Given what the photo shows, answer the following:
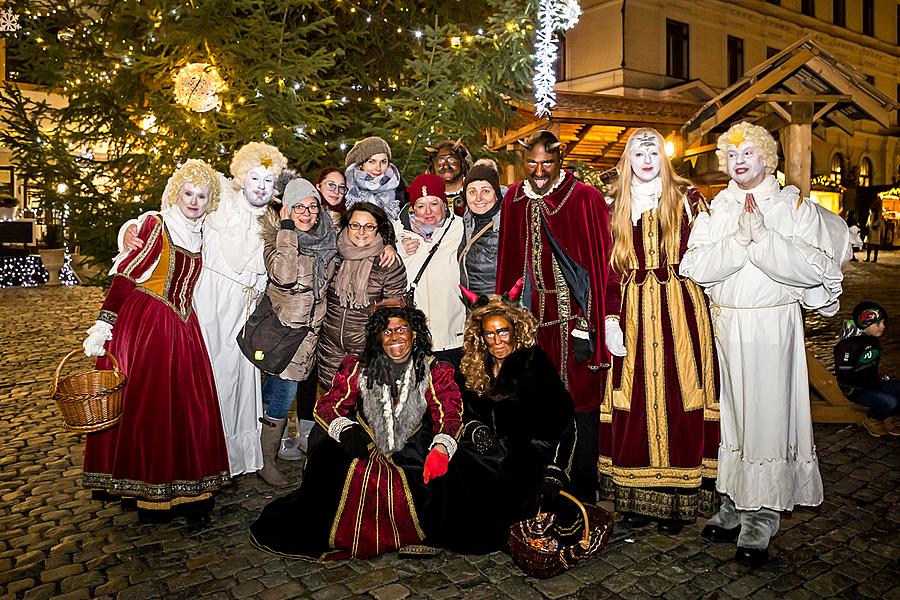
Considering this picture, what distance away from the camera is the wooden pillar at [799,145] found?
246 inches

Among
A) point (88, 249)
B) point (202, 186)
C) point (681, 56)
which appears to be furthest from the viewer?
point (681, 56)

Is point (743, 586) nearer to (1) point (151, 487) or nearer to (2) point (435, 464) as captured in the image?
(2) point (435, 464)

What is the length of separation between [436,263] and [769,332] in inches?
80.1

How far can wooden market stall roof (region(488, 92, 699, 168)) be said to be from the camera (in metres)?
12.1

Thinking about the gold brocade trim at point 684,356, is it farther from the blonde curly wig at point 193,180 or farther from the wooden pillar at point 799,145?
the wooden pillar at point 799,145

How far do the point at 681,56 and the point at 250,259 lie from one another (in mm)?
24431

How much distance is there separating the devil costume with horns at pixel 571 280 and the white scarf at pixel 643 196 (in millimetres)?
234

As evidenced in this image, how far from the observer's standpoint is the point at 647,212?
3898 mm

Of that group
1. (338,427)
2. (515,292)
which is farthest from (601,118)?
(338,427)

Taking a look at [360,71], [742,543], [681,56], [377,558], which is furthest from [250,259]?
[681,56]

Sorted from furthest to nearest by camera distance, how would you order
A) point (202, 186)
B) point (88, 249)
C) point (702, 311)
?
point (88, 249) < point (202, 186) < point (702, 311)

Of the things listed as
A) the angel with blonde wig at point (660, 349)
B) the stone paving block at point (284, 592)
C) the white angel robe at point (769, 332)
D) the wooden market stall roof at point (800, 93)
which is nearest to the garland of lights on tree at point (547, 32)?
the wooden market stall roof at point (800, 93)

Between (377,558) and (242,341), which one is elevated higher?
(242,341)

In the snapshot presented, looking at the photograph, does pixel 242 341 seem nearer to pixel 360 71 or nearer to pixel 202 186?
pixel 202 186
